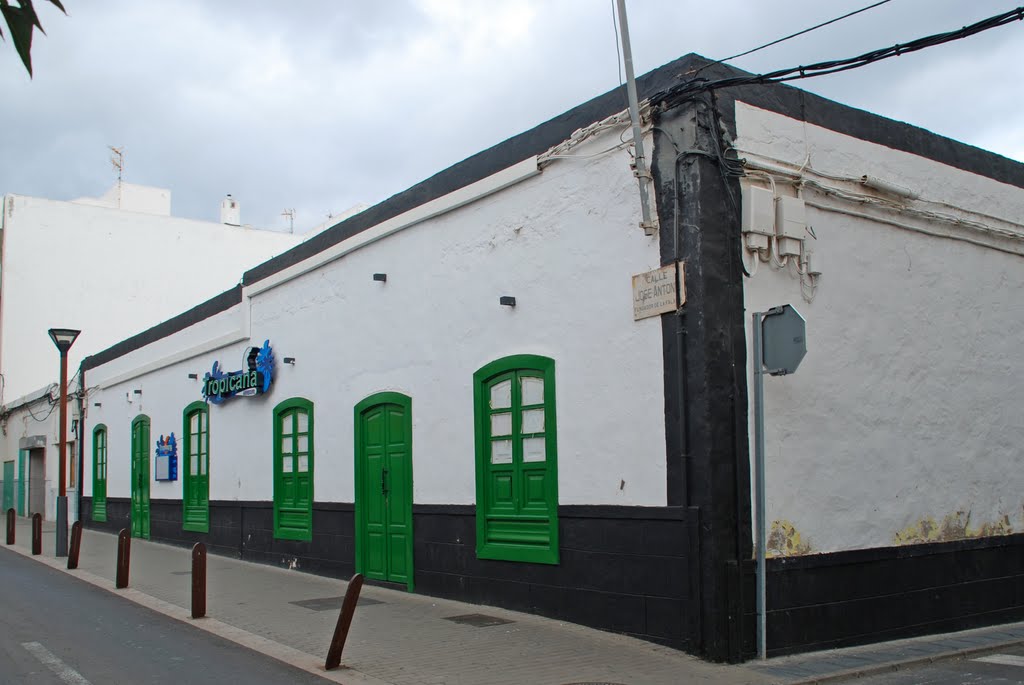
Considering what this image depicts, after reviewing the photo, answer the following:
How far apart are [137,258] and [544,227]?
91.3 ft

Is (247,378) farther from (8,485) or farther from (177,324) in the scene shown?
(8,485)

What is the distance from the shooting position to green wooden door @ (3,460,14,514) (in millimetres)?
33656

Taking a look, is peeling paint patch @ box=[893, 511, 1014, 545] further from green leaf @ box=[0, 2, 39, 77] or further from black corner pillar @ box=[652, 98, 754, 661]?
green leaf @ box=[0, 2, 39, 77]

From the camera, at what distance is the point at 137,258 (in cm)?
3453

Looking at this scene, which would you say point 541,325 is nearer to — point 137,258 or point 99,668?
point 99,668

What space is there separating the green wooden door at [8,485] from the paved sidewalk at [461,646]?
23.9m

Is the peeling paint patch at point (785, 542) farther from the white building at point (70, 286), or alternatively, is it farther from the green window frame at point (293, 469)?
the white building at point (70, 286)

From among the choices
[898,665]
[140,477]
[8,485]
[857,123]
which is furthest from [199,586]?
[8,485]

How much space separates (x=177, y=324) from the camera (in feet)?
68.1

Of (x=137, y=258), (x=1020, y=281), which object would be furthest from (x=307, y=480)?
(x=137, y=258)

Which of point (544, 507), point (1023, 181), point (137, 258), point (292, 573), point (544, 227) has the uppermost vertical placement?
point (137, 258)

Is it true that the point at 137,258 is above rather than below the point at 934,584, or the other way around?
above

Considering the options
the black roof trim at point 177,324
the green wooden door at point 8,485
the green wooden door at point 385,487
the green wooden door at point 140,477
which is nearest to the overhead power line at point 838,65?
the green wooden door at point 385,487

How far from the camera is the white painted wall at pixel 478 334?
361 inches
